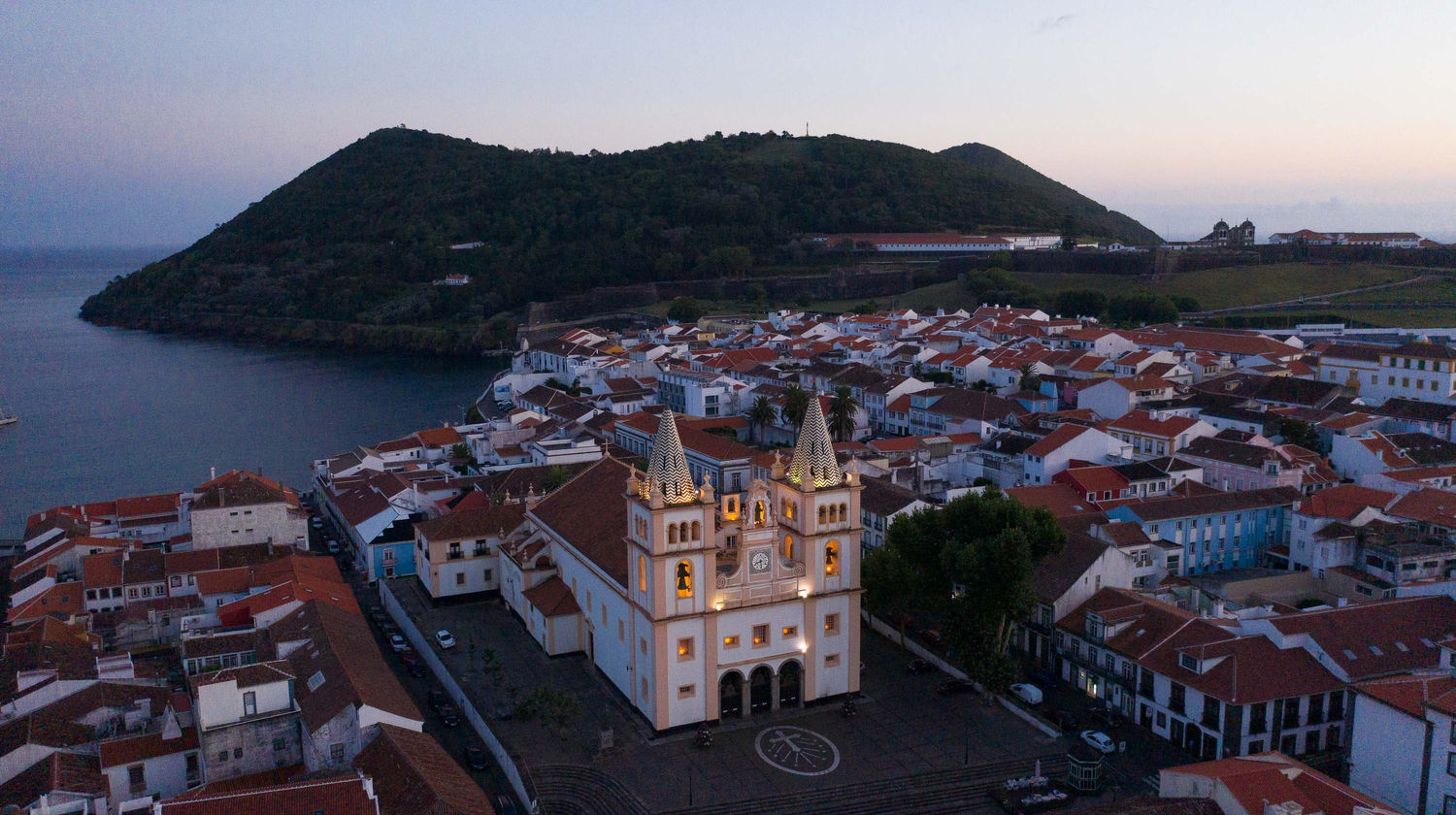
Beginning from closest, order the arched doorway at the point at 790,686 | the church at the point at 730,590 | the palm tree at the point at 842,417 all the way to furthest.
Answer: the church at the point at 730,590, the arched doorway at the point at 790,686, the palm tree at the point at 842,417

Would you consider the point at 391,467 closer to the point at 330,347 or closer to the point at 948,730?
the point at 948,730

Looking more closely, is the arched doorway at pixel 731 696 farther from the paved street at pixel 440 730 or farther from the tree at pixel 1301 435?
the tree at pixel 1301 435

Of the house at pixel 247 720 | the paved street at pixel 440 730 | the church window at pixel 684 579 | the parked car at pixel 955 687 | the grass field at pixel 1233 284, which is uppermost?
the grass field at pixel 1233 284

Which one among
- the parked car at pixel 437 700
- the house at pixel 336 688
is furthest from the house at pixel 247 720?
the parked car at pixel 437 700

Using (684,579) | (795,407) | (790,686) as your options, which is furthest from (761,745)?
(795,407)

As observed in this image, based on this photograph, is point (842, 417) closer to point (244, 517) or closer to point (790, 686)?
point (790, 686)

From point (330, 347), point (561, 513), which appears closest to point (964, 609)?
point (561, 513)
